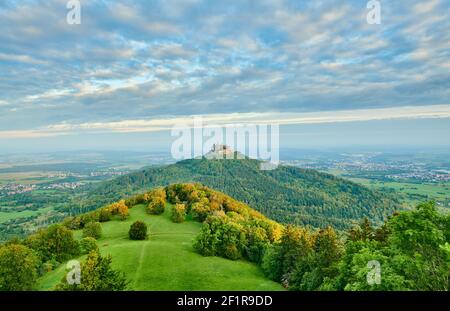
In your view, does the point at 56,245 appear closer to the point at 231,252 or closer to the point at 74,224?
the point at 74,224

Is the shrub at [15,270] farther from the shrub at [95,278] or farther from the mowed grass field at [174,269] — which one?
the shrub at [95,278]

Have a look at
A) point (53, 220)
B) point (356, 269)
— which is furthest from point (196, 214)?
point (53, 220)

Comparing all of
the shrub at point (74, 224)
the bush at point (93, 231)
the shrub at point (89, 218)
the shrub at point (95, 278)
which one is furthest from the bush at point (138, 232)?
the shrub at point (95, 278)

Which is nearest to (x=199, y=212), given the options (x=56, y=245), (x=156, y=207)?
(x=156, y=207)

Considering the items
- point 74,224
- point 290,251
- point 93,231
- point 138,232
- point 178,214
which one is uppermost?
point 290,251

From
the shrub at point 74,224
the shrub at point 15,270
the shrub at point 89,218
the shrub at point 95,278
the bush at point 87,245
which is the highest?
the shrub at point 95,278
